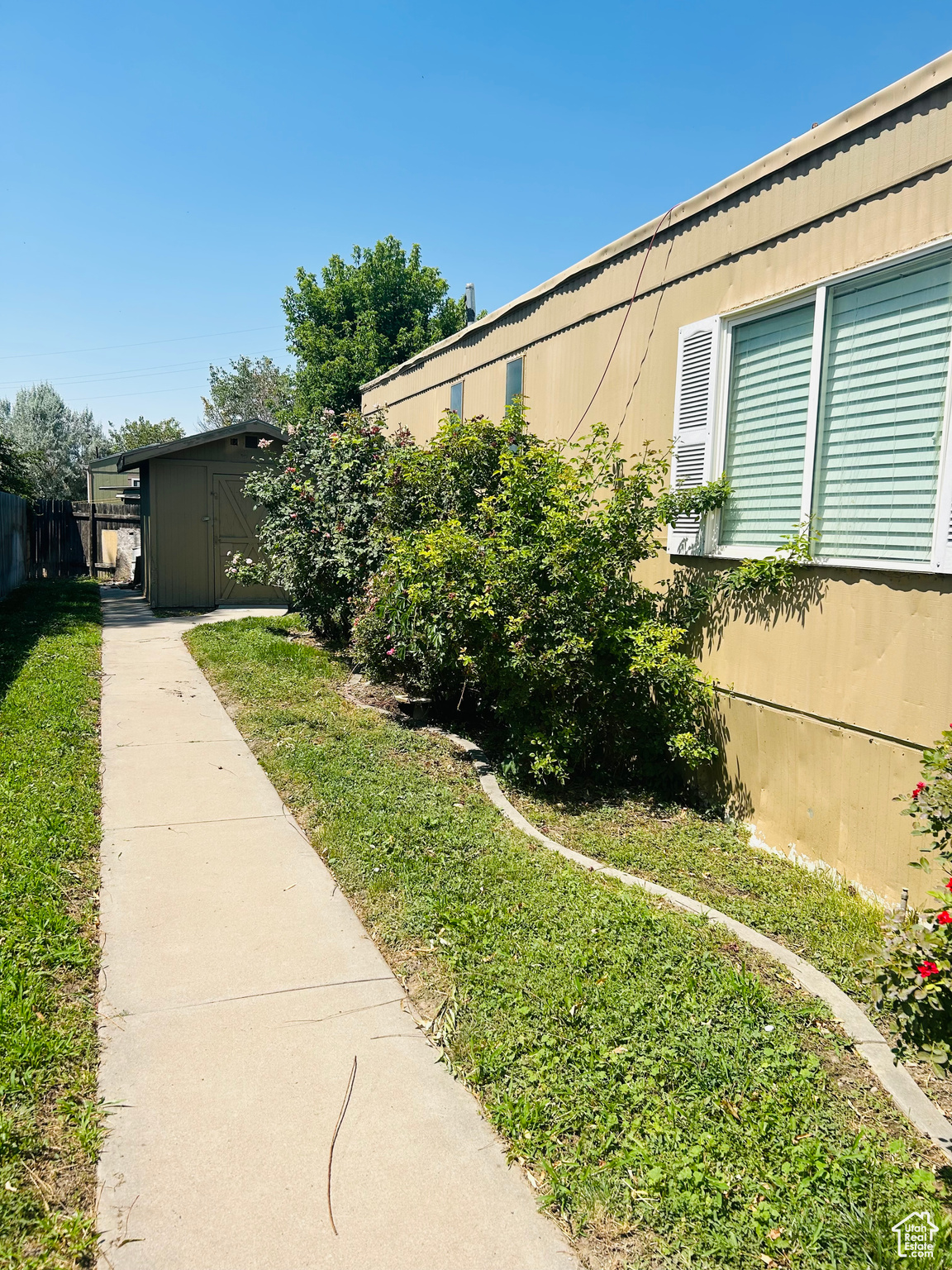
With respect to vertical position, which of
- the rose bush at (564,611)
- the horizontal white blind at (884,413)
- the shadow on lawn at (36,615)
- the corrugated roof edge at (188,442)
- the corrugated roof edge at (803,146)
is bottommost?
the shadow on lawn at (36,615)

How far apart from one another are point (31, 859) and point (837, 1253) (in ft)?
12.3

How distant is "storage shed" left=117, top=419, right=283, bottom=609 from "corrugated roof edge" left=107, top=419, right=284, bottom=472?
0.06 ft

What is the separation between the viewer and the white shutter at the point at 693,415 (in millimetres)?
5539

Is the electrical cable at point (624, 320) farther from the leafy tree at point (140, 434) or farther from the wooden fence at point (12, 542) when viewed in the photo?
the leafy tree at point (140, 434)

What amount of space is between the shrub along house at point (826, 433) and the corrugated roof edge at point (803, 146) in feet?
0.04

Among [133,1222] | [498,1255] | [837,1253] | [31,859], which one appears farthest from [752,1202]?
[31,859]

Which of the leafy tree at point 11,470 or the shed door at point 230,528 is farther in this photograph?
the leafy tree at point 11,470

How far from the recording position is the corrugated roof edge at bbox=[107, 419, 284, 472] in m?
13.9

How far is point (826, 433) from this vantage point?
4.70m

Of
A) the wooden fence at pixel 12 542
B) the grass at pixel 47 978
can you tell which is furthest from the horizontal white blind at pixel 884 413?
the wooden fence at pixel 12 542

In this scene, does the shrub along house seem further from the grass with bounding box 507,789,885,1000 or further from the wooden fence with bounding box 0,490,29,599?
the wooden fence with bounding box 0,490,29,599

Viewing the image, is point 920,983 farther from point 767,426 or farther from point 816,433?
point 767,426
